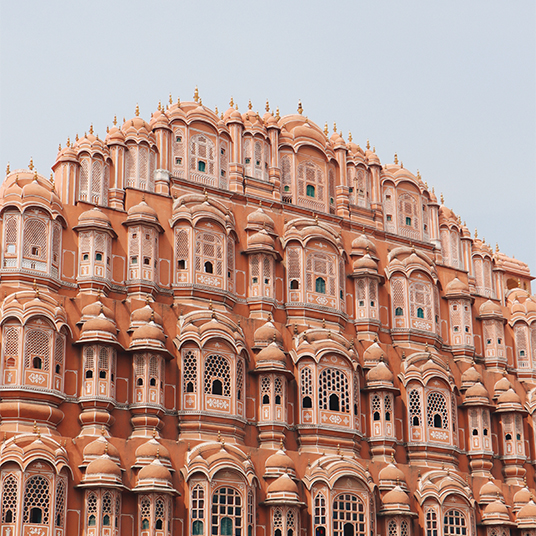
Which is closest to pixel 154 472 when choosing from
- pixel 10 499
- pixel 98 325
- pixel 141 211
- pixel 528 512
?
pixel 10 499

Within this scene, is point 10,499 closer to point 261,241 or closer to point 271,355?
point 271,355

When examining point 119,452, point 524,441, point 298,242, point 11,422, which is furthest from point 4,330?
point 524,441

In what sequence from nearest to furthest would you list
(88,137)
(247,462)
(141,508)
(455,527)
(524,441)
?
1. (141,508)
2. (247,462)
3. (455,527)
4. (88,137)
5. (524,441)

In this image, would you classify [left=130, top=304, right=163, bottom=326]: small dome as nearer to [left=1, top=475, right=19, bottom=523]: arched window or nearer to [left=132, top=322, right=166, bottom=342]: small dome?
[left=132, top=322, right=166, bottom=342]: small dome

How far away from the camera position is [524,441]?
5384 centimetres

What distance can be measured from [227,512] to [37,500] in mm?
7576

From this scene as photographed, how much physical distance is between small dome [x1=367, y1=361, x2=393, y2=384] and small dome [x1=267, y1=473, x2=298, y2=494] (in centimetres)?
785

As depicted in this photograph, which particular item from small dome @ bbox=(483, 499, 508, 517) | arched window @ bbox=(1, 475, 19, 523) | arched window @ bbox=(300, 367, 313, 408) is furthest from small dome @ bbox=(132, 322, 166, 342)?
small dome @ bbox=(483, 499, 508, 517)

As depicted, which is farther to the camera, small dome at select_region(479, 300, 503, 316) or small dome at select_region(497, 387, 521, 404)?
small dome at select_region(479, 300, 503, 316)

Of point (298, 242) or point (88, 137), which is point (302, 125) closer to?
point (298, 242)

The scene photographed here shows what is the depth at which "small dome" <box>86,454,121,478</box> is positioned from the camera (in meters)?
39.3

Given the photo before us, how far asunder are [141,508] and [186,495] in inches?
79.5

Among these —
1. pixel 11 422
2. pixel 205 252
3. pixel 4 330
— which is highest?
pixel 205 252

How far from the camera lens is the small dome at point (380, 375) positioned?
4872 centimetres
